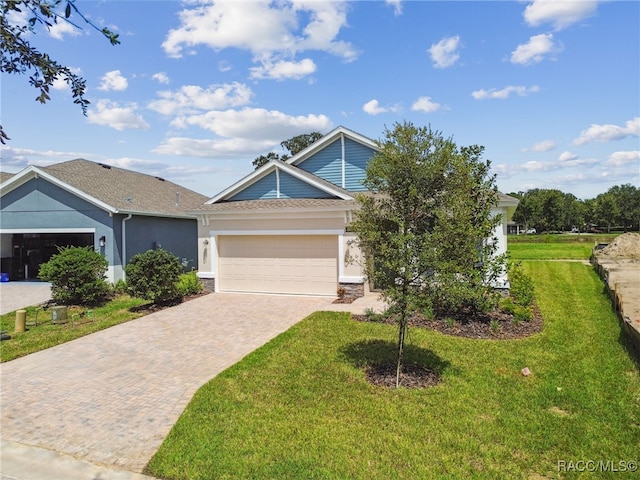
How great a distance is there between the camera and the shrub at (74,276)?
1387 centimetres

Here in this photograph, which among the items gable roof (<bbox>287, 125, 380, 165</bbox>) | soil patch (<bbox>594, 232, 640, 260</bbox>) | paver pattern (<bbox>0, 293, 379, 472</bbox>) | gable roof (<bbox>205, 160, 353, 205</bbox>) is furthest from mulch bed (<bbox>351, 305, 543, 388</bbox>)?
soil patch (<bbox>594, 232, 640, 260</bbox>)

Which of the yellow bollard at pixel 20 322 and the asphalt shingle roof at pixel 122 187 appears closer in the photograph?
the yellow bollard at pixel 20 322

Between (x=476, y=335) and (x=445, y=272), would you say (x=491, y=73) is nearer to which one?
(x=476, y=335)

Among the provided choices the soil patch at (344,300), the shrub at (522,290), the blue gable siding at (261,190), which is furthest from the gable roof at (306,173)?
the shrub at (522,290)

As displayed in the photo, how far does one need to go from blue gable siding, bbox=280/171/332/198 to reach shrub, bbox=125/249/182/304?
5044mm

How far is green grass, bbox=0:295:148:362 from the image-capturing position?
9672 millimetres

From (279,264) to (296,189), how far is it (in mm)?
3014

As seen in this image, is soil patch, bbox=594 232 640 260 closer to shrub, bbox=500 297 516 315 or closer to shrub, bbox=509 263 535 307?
shrub, bbox=509 263 535 307

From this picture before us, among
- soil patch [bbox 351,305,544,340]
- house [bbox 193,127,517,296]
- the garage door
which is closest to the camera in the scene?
soil patch [bbox 351,305,544,340]

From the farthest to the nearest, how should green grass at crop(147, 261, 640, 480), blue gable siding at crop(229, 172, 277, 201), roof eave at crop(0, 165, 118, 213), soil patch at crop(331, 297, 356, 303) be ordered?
roof eave at crop(0, 165, 118, 213), blue gable siding at crop(229, 172, 277, 201), soil patch at crop(331, 297, 356, 303), green grass at crop(147, 261, 640, 480)

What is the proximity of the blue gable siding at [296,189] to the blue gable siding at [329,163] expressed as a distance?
7.14 ft

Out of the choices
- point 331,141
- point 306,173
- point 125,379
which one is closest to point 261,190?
point 306,173

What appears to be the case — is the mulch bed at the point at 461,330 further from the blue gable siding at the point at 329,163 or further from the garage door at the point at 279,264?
the blue gable siding at the point at 329,163

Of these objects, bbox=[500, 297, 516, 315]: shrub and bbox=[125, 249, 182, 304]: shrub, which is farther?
bbox=[125, 249, 182, 304]: shrub
